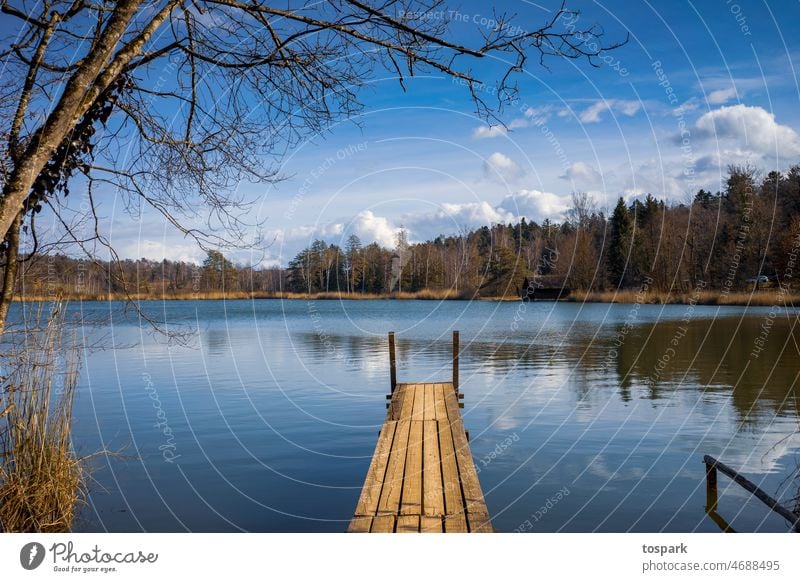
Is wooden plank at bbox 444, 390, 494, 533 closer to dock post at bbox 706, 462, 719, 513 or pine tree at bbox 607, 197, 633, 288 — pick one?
dock post at bbox 706, 462, 719, 513

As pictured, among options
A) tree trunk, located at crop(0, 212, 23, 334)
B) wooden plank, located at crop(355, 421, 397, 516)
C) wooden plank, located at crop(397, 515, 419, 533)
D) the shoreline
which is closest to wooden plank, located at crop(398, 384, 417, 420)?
wooden plank, located at crop(355, 421, 397, 516)

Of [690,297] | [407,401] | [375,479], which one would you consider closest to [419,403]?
[407,401]

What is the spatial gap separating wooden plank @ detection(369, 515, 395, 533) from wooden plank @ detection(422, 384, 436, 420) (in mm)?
4993

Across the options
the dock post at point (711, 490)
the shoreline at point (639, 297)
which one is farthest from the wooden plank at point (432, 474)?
the shoreline at point (639, 297)

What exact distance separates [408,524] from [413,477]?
151cm

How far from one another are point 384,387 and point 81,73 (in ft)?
47.4

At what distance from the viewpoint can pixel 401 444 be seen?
8.88 meters

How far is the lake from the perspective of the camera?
28.1ft

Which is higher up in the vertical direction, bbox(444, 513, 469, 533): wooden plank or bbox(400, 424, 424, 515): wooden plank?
bbox(444, 513, 469, 533): wooden plank

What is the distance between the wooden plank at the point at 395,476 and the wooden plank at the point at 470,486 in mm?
629

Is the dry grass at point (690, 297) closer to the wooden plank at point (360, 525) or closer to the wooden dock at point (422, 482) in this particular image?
the wooden dock at point (422, 482)

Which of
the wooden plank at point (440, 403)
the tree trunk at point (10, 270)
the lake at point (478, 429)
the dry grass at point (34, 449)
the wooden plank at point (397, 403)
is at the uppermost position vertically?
the tree trunk at point (10, 270)

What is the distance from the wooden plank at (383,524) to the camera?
550 centimetres
